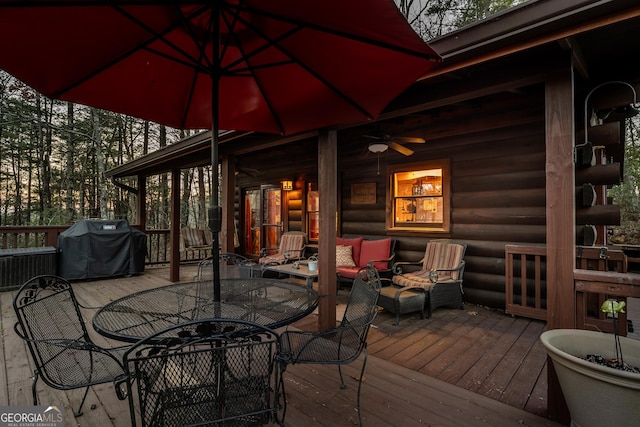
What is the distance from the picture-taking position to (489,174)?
410 centimetres

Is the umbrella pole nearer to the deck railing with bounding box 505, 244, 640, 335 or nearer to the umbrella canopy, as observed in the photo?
the umbrella canopy

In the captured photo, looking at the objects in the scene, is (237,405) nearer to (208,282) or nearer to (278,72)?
(208,282)

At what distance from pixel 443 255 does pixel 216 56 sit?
3794 mm

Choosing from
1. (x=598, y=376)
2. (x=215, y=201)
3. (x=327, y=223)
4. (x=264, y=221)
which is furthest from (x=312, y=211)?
(x=598, y=376)

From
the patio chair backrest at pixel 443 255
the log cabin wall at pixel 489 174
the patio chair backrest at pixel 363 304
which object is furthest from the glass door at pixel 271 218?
the patio chair backrest at pixel 363 304

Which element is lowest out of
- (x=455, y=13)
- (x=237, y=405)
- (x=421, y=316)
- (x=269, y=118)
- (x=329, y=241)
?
(x=421, y=316)

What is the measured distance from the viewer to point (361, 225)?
219 inches

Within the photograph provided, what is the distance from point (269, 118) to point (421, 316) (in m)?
2.90

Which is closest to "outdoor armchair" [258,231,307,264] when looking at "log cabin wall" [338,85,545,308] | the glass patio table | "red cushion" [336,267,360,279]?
"red cushion" [336,267,360,279]

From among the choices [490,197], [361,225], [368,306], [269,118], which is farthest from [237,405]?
[361,225]

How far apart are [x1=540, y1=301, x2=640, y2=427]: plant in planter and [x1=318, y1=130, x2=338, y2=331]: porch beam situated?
185 centimetres

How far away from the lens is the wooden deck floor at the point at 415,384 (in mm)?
1847

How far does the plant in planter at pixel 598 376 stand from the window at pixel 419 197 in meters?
2.84

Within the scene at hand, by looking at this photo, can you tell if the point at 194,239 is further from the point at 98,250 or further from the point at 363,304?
the point at 363,304
